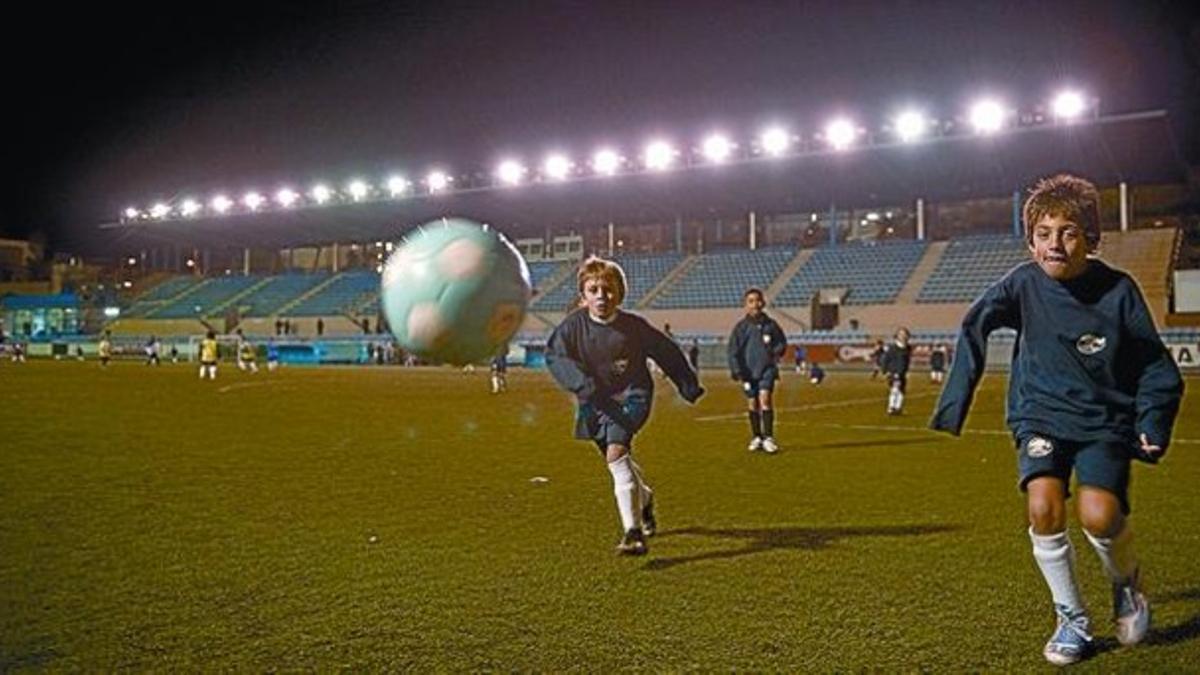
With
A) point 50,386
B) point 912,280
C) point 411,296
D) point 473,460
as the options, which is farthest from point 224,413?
point 912,280

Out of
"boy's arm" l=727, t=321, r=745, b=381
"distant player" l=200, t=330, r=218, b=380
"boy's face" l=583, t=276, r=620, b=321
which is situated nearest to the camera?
"boy's face" l=583, t=276, r=620, b=321

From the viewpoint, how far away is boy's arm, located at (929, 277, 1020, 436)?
468 cm

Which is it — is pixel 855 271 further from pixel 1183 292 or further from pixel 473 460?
pixel 473 460

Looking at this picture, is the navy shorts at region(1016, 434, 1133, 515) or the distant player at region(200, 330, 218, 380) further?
the distant player at region(200, 330, 218, 380)

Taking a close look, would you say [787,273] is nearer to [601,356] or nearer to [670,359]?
[670,359]

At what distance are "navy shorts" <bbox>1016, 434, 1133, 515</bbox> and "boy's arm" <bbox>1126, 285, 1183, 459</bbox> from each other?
14cm

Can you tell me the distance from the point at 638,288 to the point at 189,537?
50.1 m

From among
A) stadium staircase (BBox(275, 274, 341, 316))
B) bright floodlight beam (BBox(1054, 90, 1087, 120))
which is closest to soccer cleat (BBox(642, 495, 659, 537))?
bright floodlight beam (BBox(1054, 90, 1087, 120))

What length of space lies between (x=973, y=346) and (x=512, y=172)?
51198 mm

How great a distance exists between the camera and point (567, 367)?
21.9 feet

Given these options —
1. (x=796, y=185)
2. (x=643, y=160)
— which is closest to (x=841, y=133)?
(x=796, y=185)

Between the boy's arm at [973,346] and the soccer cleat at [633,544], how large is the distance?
241 cm

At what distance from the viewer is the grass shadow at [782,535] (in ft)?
22.0

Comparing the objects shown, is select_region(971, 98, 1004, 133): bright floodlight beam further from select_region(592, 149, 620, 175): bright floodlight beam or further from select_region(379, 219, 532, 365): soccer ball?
select_region(379, 219, 532, 365): soccer ball
